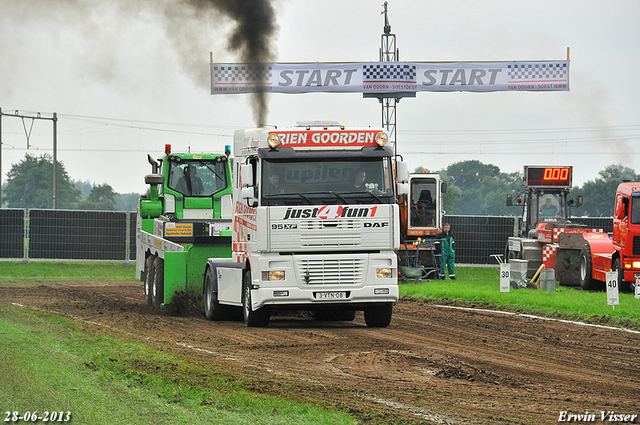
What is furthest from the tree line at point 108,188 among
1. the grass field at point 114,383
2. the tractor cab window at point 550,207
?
the grass field at point 114,383

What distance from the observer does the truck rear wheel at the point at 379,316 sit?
1602 cm

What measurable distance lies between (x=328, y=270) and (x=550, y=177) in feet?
Result: 61.7

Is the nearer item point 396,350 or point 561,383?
point 561,383

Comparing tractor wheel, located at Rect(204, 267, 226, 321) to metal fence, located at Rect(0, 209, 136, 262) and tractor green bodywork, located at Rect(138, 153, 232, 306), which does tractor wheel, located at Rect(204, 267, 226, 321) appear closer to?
tractor green bodywork, located at Rect(138, 153, 232, 306)

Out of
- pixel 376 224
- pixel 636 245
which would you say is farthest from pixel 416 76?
pixel 376 224

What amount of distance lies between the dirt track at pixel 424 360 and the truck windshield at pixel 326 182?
2.29 meters

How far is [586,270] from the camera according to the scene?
1083 inches

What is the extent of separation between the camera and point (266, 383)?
988 centimetres

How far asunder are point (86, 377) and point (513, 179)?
407 ft

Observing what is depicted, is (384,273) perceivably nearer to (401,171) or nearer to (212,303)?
(401,171)

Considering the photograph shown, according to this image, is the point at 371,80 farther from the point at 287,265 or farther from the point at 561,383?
the point at 561,383

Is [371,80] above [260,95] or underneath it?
above

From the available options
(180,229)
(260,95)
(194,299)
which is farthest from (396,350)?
(260,95)

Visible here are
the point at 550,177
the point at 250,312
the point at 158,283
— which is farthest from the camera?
the point at 550,177
